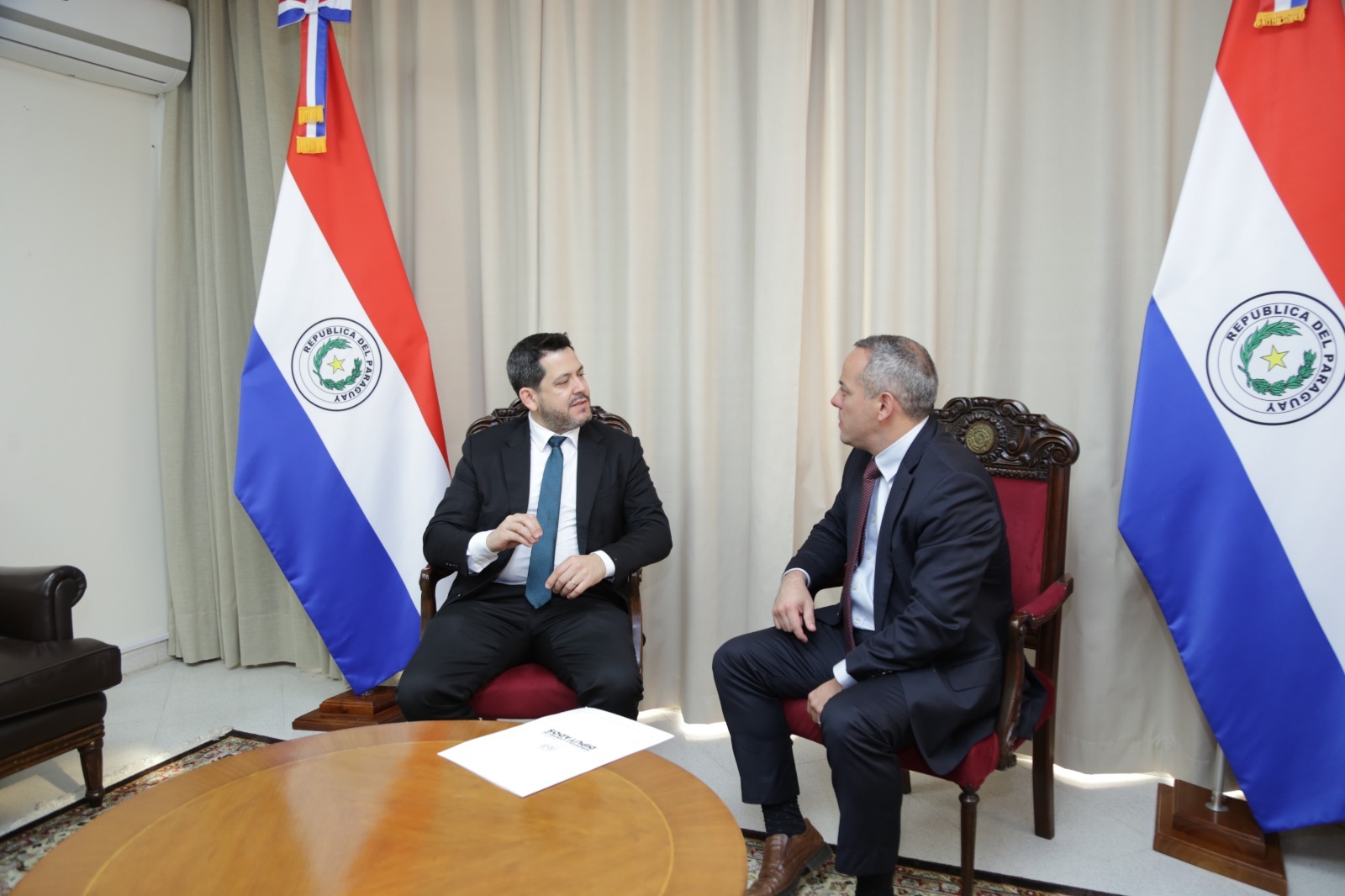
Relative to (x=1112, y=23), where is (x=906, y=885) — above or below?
below

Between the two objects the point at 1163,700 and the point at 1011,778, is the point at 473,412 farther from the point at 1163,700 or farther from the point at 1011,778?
the point at 1163,700

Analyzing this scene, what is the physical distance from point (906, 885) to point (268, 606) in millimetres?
2831

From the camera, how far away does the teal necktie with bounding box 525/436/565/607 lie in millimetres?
2535

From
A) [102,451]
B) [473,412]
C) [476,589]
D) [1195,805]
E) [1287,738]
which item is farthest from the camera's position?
[102,451]

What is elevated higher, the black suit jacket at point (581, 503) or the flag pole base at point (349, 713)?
the black suit jacket at point (581, 503)

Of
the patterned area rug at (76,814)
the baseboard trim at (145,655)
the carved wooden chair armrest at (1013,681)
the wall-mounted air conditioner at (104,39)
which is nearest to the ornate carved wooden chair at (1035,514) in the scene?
the carved wooden chair armrest at (1013,681)

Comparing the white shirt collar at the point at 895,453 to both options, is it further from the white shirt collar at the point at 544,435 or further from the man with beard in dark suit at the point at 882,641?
the white shirt collar at the point at 544,435

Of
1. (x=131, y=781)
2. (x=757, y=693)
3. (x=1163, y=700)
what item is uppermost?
(x=757, y=693)

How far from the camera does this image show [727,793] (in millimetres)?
2633

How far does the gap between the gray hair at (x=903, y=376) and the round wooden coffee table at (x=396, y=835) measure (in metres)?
1.02

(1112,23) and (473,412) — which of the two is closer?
(1112,23)

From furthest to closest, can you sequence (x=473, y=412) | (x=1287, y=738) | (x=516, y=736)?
(x=473, y=412), (x=1287, y=738), (x=516, y=736)

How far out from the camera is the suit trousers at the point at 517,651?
2.29m

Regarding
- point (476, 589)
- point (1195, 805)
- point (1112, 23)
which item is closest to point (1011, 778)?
point (1195, 805)
